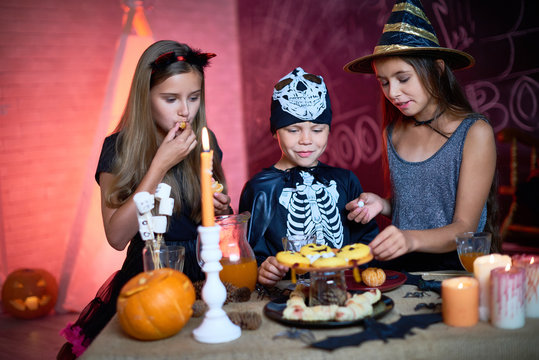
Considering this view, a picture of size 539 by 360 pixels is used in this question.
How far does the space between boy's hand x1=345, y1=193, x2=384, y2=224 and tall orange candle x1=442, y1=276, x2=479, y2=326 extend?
762mm

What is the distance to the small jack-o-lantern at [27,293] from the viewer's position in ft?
15.3

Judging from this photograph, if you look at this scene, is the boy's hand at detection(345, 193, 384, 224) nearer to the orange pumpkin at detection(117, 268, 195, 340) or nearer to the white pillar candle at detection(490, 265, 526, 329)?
the white pillar candle at detection(490, 265, 526, 329)

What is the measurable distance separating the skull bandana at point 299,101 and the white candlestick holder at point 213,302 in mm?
1038

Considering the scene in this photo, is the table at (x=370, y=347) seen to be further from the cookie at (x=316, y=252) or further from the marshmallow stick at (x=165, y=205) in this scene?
the marshmallow stick at (x=165, y=205)

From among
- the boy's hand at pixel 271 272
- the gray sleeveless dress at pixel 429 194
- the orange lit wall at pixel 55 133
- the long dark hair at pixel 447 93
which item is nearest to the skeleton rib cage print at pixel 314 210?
the gray sleeveless dress at pixel 429 194

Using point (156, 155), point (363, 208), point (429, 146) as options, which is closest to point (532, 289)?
point (363, 208)

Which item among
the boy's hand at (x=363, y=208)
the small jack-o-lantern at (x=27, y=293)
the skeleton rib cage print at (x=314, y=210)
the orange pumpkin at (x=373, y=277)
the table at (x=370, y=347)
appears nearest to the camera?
the table at (x=370, y=347)

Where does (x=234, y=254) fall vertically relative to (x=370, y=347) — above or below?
above

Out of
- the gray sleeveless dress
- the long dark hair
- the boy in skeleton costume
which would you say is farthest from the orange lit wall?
the long dark hair

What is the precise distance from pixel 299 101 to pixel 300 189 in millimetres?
373

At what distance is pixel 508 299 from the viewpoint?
4.35ft

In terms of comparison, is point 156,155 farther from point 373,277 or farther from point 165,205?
point 373,277

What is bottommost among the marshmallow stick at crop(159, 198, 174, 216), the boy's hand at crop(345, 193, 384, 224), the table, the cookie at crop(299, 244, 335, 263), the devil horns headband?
the table

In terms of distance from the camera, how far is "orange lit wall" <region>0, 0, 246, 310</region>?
4.73 meters
